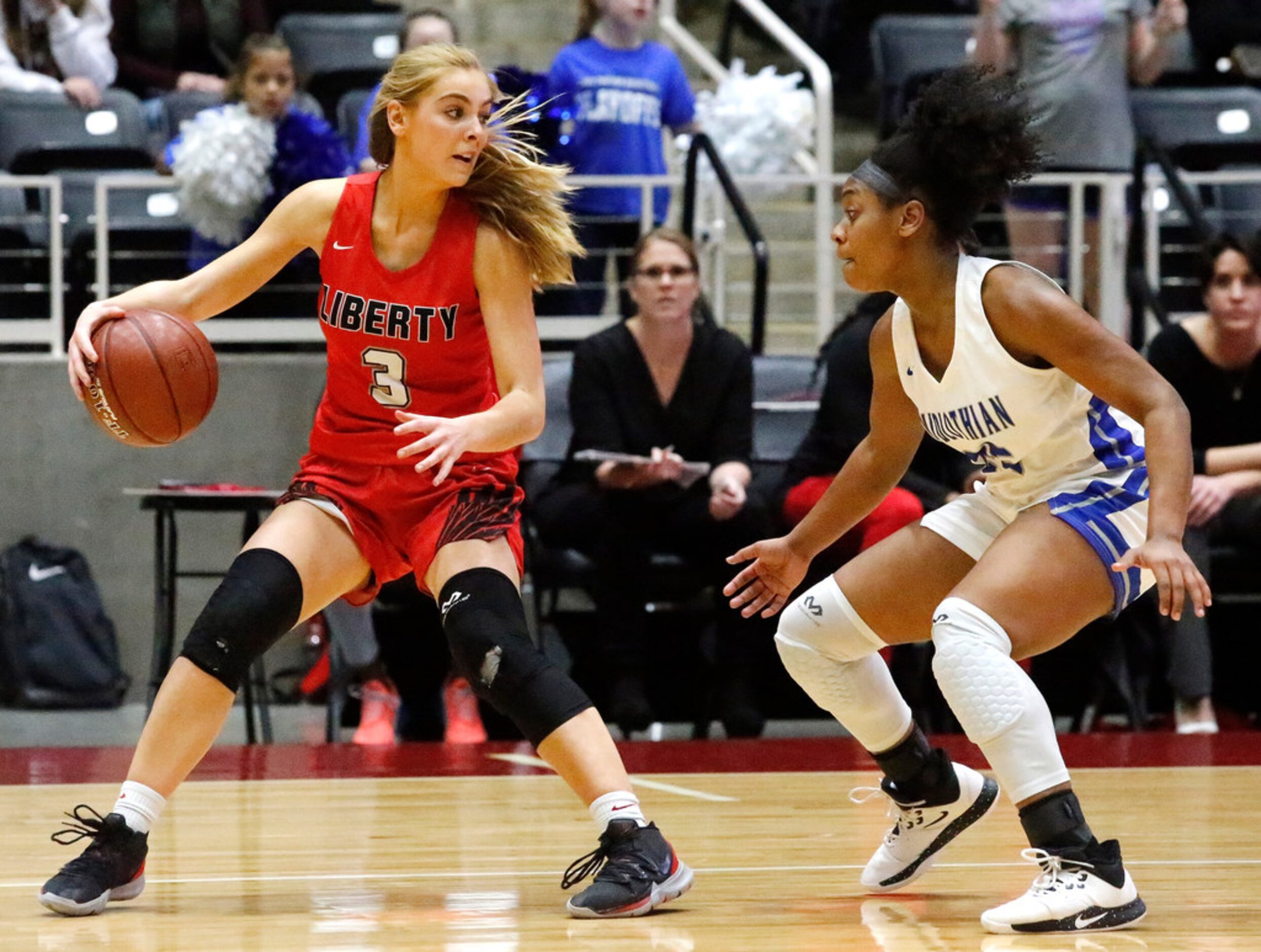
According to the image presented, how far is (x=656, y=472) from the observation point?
5332mm

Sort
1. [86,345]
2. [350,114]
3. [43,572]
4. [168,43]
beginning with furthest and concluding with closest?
[168,43] < [350,114] < [43,572] < [86,345]

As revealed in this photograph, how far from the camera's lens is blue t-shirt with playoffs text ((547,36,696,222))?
6473 mm

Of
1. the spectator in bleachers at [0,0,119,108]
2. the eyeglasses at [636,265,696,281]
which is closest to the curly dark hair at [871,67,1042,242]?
the eyeglasses at [636,265,696,281]

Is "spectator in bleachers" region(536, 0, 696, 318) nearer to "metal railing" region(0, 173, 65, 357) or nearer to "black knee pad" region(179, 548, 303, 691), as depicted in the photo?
"metal railing" region(0, 173, 65, 357)

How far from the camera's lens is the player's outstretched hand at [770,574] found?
3254 mm

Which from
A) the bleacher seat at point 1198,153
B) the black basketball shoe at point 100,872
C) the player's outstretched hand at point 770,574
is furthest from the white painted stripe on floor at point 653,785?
the bleacher seat at point 1198,153

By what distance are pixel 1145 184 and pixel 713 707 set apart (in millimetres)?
2403

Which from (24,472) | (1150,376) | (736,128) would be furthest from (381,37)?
(1150,376)

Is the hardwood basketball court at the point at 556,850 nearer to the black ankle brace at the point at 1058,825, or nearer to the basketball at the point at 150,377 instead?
the black ankle brace at the point at 1058,825

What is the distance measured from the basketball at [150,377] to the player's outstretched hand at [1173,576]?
1.56 metres

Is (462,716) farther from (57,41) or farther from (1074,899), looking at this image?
(57,41)

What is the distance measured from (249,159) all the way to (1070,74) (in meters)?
2.72

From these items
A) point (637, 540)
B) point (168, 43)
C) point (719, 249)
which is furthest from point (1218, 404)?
point (168, 43)

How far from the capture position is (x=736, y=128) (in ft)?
22.5
